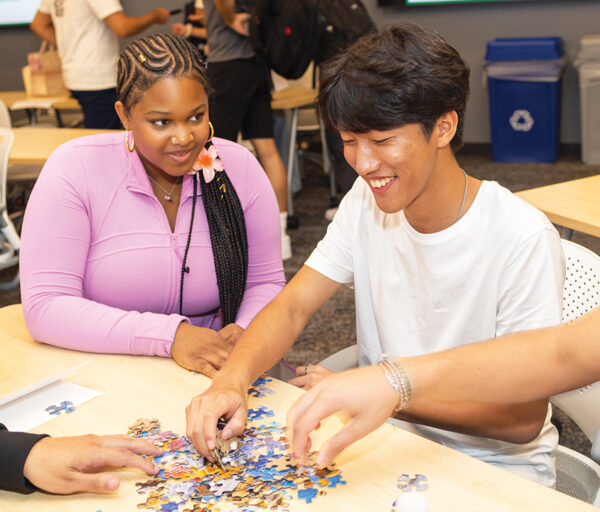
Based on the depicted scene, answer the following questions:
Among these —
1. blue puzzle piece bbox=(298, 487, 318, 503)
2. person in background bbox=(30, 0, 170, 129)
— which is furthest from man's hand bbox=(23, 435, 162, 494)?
person in background bbox=(30, 0, 170, 129)

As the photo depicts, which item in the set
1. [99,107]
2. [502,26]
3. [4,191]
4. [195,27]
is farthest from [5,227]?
[502,26]

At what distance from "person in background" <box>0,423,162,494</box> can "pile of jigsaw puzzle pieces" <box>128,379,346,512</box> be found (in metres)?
0.04

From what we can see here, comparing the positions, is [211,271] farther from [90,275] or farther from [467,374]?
[467,374]

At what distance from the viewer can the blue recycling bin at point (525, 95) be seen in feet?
18.6

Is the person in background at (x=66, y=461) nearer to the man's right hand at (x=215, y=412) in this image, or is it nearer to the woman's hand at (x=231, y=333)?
the man's right hand at (x=215, y=412)

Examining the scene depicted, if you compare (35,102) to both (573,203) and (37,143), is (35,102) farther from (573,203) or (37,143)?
(573,203)

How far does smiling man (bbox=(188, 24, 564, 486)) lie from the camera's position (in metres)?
1.31

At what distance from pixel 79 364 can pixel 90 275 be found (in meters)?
0.29

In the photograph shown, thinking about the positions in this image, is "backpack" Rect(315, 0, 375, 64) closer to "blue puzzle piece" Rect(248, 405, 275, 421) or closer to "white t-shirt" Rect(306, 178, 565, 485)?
"white t-shirt" Rect(306, 178, 565, 485)

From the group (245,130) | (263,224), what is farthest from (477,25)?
(263,224)

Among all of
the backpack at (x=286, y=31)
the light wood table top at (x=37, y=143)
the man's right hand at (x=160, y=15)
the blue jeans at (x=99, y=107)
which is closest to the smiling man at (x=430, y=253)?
the light wood table top at (x=37, y=143)

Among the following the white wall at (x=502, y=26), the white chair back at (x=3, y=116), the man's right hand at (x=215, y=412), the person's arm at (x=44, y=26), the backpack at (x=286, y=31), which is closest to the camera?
the man's right hand at (x=215, y=412)

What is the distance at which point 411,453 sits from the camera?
114 cm

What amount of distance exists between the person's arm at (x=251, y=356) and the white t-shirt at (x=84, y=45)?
9.91 feet
